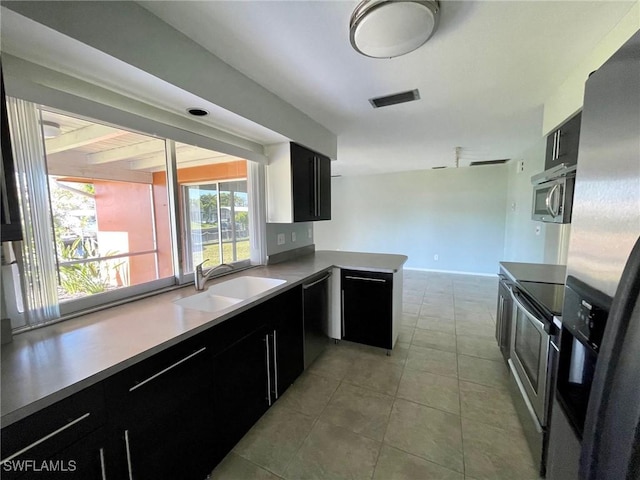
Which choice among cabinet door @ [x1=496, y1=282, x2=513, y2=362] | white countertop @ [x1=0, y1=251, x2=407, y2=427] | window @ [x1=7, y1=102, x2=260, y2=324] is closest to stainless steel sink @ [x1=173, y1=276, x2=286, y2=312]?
white countertop @ [x1=0, y1=251, x2=407, y2=427]

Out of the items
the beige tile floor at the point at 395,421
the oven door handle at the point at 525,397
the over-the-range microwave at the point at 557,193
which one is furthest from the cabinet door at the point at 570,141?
the beige tile floor at the point at 395,421

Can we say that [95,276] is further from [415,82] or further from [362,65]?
[415,82]

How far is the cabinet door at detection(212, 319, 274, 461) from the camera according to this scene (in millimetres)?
1391

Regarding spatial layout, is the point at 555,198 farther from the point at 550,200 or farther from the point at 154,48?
the point at 154,48

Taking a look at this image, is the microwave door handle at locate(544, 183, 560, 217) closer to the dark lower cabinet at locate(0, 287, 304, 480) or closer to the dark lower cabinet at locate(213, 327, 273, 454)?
the dark lower cabinet at locate(0, 287, 304, 480)

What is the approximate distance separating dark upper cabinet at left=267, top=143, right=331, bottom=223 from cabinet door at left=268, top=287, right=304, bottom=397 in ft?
2.92

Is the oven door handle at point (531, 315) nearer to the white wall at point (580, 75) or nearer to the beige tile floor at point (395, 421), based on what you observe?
the beige tile floor at point (395, 421)

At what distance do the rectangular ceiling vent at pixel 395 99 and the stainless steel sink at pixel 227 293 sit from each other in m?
1.71

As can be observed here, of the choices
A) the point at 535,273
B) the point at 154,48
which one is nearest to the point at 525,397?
the point at 535,273

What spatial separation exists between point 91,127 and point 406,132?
2935mm

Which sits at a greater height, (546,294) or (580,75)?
(580,75)

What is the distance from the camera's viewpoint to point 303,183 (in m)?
2.72

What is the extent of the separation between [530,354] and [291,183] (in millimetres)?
2234

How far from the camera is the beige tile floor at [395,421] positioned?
4.72 feet
